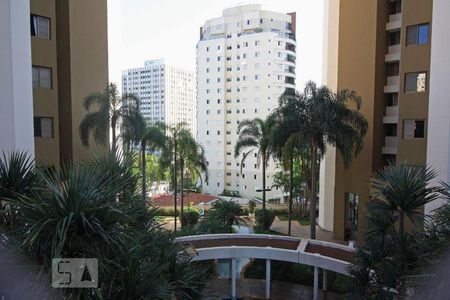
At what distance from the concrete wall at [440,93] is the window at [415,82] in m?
5.50

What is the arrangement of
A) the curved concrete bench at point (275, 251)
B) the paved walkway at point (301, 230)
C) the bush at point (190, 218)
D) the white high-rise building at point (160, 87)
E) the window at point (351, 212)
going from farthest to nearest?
the white high-rise building at point (160, 87) < the bush at point (190, 218) < the paved walkway at point (301, 230) < the window at point (351, 212) < the curved concrete bench at point (275, 251)

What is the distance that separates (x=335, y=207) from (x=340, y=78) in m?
7.68

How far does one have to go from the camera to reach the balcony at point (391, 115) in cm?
1923

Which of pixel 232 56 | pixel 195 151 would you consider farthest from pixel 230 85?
pixel 195 151

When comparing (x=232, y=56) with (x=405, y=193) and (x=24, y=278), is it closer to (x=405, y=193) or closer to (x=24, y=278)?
(x=405, y=193)

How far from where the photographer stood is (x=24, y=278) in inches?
183

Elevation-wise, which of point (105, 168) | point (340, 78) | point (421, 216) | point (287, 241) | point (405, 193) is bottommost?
point (287, 241)

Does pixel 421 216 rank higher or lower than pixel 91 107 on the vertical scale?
lower

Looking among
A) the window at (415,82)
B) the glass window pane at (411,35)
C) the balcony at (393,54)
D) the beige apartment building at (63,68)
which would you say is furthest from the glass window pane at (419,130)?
the beige apartment building at (63,68)

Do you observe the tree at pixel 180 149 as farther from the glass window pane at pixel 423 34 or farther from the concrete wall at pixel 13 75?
the glass window pane at pixel 423 34

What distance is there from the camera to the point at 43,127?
59.9 ft

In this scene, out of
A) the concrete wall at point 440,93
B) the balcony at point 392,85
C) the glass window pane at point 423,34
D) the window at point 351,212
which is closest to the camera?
the concrete wall at point 440,93

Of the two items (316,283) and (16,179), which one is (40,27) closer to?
(16,179)

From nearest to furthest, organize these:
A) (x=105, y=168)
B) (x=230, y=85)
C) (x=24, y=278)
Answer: (x=24, y=278) → (x=105, y=168) → (x=230, y=85)
